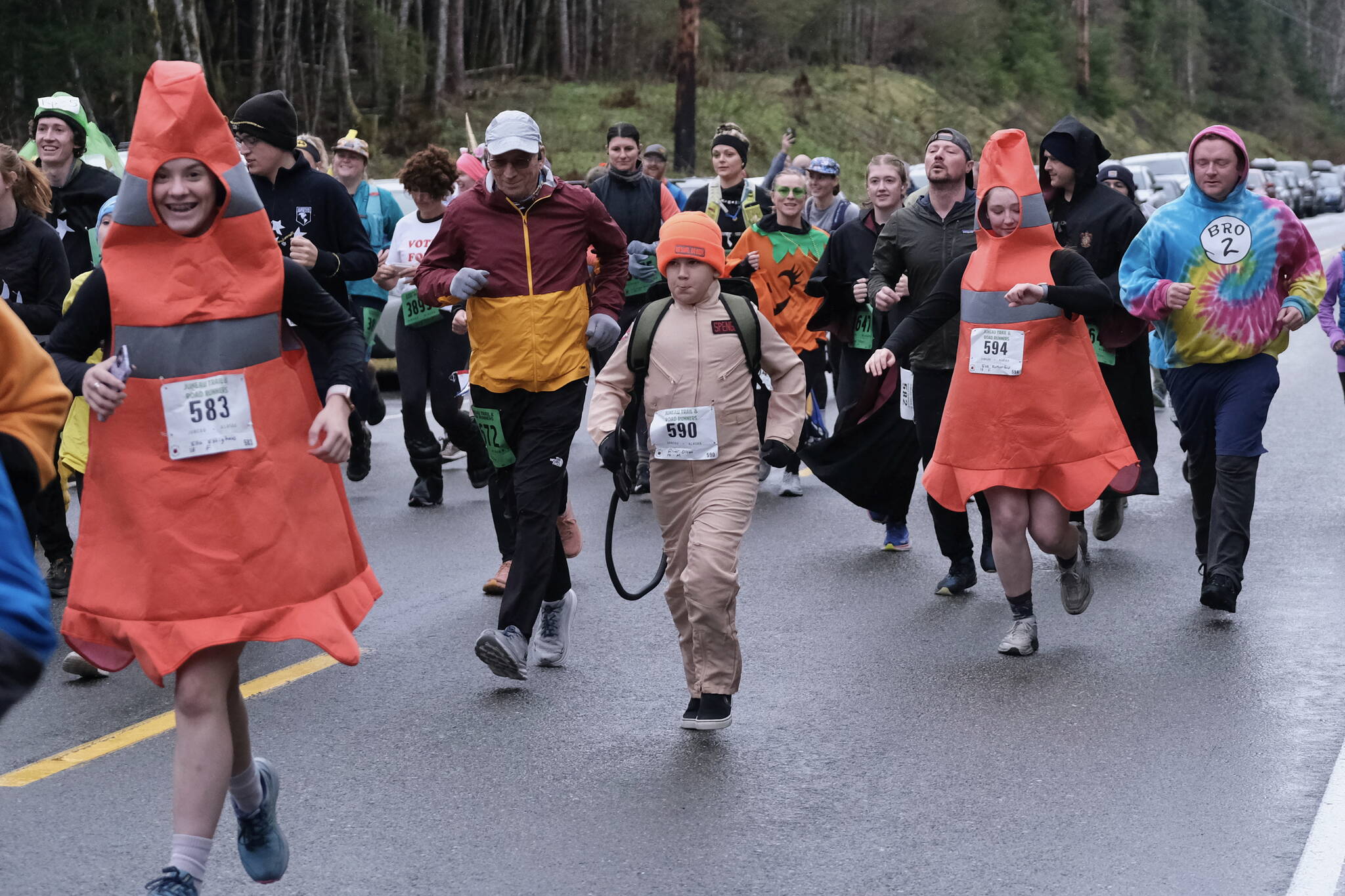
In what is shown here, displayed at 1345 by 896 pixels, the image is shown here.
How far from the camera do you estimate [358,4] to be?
1529 inches

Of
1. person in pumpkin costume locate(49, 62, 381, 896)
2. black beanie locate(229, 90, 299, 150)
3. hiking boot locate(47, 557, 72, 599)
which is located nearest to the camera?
person in pumpkin costume locate(49, 62, 381, 896)

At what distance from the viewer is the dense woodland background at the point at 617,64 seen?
94.6ft

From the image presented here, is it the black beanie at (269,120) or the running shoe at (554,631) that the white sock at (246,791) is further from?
the black beanie at (269,120)

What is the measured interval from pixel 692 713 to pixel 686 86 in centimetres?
3319

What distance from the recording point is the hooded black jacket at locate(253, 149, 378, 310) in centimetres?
735

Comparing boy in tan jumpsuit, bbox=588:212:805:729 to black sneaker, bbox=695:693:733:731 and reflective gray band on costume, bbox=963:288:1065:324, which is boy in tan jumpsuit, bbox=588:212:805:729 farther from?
reflective gray band on costume, bbox=963:288:1065:324

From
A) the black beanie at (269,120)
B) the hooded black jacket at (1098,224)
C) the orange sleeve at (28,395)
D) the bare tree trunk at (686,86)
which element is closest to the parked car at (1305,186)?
the bare tree trunk at (686,86)

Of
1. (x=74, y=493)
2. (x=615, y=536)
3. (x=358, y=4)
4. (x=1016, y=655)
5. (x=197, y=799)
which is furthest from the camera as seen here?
(x=358, y=4)

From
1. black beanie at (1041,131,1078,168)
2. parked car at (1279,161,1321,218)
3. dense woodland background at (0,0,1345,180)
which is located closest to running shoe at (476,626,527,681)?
black beanie at (1041,131,1078,168)

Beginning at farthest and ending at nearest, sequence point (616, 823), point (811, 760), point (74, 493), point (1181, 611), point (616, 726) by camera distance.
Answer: point (74, 493) < point (1181, 611) < point (616, 726) < point (811, 760) < point (616, 823)

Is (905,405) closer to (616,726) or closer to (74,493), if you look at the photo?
Result: (616,726)

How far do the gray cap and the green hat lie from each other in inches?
107

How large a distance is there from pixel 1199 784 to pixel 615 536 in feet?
14.8

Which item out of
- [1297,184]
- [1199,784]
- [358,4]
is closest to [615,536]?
[1199,784]
